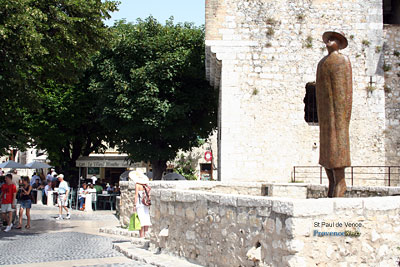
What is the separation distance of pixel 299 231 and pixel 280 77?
39.7 ft

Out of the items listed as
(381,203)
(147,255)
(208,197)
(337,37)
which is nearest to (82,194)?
(147,255)

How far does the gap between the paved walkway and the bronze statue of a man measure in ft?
11.5

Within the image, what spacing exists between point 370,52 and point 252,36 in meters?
4.28

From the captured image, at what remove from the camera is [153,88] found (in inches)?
834

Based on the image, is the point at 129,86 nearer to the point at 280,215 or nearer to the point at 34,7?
the point at 34,7

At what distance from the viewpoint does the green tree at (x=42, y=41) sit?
1192 cm

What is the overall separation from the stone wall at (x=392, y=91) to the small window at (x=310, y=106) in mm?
2511

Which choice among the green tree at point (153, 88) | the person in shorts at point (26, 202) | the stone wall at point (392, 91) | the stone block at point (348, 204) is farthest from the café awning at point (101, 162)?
the stone block at point (348, 204)

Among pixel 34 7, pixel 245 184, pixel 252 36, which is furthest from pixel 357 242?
pixel 252 36

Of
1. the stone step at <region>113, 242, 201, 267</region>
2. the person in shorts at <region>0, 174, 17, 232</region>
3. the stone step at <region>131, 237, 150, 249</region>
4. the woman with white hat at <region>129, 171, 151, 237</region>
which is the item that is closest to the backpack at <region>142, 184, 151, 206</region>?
the woman with white hat at <region>129, 171, 151, 237</region>

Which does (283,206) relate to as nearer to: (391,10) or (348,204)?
(348,204)

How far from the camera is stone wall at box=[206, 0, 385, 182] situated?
16.7 metres

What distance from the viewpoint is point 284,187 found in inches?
483

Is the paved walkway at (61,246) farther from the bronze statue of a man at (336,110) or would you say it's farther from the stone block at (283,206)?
the bronze statue of a man at (336,110)
